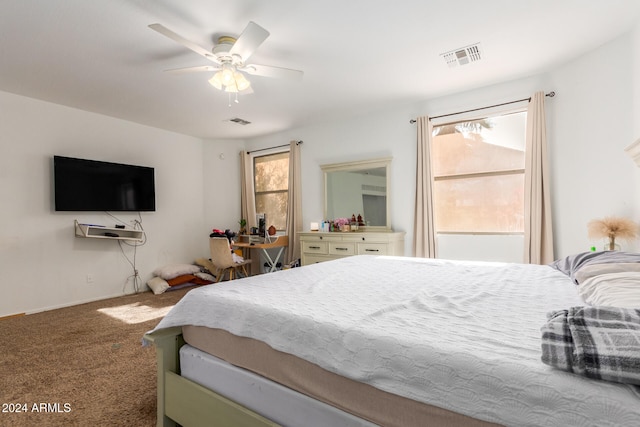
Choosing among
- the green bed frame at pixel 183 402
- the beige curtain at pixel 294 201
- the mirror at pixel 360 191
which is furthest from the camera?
the beige curtain at pixel 294 201

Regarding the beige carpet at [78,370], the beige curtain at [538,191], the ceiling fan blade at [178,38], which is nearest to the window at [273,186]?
the beige carpet at [78,370]

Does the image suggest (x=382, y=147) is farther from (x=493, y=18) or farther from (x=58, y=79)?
(x=58, y=79)

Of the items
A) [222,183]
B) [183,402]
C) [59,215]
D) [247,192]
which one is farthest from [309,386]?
[222,183]

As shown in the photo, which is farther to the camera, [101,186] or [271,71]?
[101,186]

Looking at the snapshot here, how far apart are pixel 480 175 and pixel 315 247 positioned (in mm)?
2243

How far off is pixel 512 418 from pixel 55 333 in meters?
3.66

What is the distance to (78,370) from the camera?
2.22 metres

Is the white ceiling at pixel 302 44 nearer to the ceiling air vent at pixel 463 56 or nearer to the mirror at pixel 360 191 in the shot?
the ceiling air vent at pixel 463 56

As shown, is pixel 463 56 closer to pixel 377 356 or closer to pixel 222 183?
pixel 377 356

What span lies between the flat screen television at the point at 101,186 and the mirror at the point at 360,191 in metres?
2.61

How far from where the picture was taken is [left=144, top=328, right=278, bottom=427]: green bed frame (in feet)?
4.10

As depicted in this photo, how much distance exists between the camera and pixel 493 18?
2.36 m

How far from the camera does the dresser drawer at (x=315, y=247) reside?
14.5ft

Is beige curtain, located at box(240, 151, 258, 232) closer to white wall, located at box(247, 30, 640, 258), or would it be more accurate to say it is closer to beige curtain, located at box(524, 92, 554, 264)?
white wall, located at box(247, 30, 640, 258)
